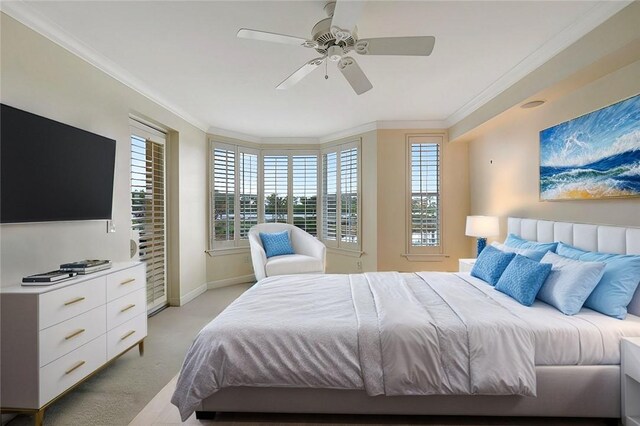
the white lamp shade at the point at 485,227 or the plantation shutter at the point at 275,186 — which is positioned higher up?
the plantation shutter at the point at 275,186

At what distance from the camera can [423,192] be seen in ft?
16.3

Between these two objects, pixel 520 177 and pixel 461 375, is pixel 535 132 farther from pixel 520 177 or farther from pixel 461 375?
pixel 461 375

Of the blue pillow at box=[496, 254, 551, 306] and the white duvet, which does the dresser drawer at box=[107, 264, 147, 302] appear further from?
the blue pillow at box=[496, 254, 551, 306]

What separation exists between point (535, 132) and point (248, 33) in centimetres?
301

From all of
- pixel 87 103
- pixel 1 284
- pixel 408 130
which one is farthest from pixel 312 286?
pixel 408 130

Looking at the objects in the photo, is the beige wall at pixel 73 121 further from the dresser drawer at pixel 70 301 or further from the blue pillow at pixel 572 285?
the blue pillow at pixel 572 285

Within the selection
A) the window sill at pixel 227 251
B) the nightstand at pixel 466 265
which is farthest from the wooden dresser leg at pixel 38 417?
the nightstand at pixel 466 265

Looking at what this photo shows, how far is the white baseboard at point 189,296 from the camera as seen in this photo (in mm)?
4326

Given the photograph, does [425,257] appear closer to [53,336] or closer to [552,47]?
[552,47]

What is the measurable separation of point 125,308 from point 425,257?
12.9ft

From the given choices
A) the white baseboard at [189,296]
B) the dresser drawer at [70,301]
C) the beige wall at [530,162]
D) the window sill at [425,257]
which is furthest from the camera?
the window sill at [425,257]

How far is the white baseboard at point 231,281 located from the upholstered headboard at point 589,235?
13.8ft

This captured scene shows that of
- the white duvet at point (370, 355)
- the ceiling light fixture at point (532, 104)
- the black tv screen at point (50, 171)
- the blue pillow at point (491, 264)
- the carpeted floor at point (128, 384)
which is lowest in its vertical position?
the carpeted floor at point (128, 384)

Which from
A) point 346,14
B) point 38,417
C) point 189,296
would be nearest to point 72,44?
point 346,14
